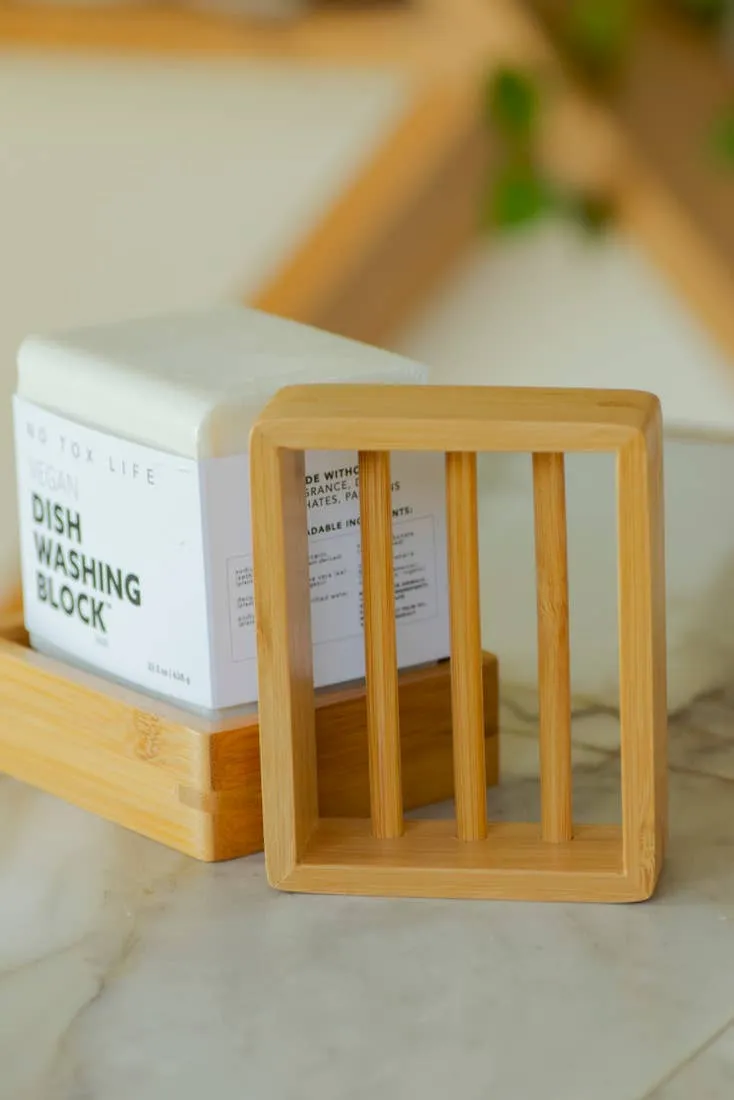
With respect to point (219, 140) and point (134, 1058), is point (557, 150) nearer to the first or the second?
point (219, 140)

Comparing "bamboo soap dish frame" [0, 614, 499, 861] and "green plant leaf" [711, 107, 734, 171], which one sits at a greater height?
"green plant leaf" [711, 107, 734, 171]

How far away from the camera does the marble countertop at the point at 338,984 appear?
57 cm

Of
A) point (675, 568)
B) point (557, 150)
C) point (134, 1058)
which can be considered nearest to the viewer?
point (134, 1058)

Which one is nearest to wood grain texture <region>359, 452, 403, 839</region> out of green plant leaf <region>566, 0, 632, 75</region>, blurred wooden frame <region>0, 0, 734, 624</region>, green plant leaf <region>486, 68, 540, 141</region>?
blurred wooden frame <region>0, 0, 734, 624</region>

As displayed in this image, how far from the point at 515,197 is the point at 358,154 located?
20 centimetres

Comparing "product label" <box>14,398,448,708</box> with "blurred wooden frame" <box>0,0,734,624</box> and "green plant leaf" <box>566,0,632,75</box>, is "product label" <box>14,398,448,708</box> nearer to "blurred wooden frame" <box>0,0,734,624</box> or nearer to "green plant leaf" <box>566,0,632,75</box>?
"blurred wooden frame" <box>0,0,734,624</box>

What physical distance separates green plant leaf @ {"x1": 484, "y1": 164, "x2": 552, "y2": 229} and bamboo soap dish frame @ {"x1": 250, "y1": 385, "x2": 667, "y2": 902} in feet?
4.53

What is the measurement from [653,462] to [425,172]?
4.15 feet

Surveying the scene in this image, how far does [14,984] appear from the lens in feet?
2.07

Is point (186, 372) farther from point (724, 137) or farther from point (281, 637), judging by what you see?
point (724, 137)

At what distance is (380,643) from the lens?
0.70m

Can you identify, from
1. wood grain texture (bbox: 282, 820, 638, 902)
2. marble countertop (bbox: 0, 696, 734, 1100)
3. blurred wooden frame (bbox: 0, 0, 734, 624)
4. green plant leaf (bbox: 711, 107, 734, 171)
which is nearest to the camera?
marble countertop (bbox: 0, 696, 734, 1100)

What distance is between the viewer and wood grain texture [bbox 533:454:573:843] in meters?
0.69

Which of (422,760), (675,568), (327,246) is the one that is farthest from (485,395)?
(327,246)
